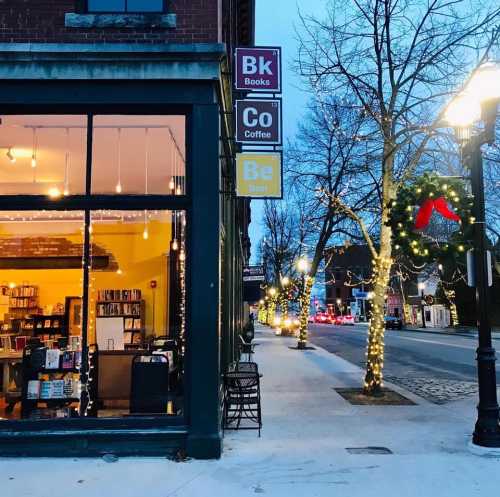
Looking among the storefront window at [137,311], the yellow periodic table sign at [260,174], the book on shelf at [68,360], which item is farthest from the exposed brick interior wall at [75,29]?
the book on shelf at [68,360]

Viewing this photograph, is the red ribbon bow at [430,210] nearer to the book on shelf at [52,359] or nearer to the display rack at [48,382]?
the display rack at [48,382]

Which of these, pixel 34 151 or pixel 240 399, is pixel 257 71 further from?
pixel 240 399

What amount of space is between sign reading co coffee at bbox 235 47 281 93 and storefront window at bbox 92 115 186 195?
49.8 inches

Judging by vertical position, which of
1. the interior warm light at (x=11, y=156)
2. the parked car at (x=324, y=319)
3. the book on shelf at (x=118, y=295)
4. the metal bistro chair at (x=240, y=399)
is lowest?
the parked car at (x=324, y=319)

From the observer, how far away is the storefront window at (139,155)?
8.07 m

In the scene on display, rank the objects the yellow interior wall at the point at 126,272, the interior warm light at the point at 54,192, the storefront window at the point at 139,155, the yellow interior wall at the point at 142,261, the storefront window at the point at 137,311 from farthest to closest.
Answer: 1. the yellow interior wall at the point at 142,261
2. the yellow interior wall at the point at 126,272
3. the storefront window at the point at 139,155
4. the storefront window at the point at 137,311
5. the interior warm light at the point at 54,192

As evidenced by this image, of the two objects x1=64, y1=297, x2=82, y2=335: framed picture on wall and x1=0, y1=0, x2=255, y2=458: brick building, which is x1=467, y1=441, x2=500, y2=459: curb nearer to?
x1=0, y1=0, x2=255, y2=458: brick building

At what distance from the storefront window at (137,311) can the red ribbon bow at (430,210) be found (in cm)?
358

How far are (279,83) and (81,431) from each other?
18.5 feet

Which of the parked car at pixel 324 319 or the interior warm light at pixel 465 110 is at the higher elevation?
the interior warm light at pixel 465 110

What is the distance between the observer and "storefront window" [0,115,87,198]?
820cm

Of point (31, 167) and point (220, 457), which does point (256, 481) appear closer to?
point (220, 457)

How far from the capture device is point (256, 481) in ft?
20.8

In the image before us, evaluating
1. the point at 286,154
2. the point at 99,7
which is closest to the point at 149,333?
the point at 99,7
